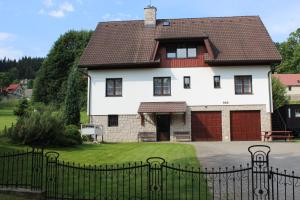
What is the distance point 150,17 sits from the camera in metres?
31.2

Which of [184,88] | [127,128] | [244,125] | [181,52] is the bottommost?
[127,128]

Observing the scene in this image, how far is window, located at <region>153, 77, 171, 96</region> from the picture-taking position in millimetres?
27812

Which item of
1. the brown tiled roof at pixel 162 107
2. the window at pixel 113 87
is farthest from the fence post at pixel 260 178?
the window at pixel 113 87

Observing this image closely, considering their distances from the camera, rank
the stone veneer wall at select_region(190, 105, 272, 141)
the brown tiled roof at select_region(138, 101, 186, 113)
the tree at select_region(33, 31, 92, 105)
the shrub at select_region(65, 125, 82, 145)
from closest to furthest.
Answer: the shrub at select_region(65, 125, 82, 145) < the brown tiled roof at select_region(138, 101, 186, 113) < the stone veneer wall at select_region(190, 105, 272, 141) < the tree at select_region(33, 31, 92, 105)

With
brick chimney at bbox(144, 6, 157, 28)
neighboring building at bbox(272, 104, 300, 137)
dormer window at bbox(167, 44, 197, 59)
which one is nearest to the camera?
dormer window at bbox(167, 44, 197, 59)

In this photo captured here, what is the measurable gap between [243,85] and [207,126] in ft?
13.3

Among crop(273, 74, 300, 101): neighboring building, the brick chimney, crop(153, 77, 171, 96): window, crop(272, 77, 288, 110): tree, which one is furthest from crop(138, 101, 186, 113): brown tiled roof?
crop(273, 74, 300, 101): neighboring building

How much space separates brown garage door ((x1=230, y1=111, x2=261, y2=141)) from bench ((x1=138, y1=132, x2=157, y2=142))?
5.81 metres

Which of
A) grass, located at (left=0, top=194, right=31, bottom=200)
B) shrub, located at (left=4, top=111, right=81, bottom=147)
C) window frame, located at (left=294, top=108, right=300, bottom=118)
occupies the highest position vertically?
window frame, located at (left=294, top=108, right=300, bottom=118)

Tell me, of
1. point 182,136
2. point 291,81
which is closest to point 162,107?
point 182,136

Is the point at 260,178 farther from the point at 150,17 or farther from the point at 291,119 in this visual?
the point at 150,17

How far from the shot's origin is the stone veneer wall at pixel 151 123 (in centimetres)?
2709

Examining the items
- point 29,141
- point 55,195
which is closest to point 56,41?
point 29,141

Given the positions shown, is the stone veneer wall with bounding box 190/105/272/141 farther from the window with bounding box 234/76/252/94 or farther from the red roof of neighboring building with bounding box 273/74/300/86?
the red roof of neighboring building with bounding box 273/74/300/86
